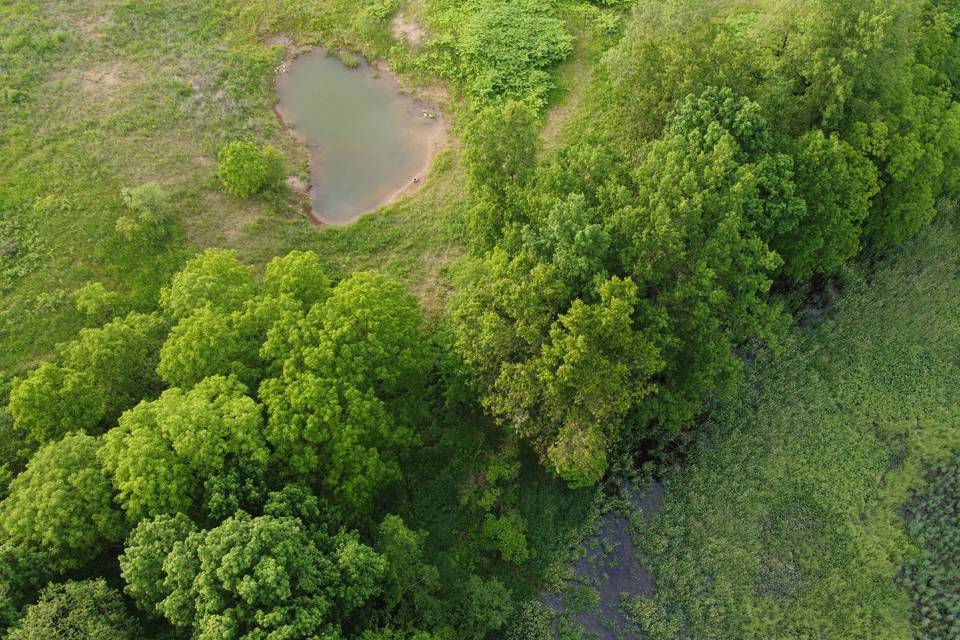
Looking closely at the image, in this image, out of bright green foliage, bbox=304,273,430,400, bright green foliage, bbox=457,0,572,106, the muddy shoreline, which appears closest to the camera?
bright green foliage, bbox=304,273,430,400

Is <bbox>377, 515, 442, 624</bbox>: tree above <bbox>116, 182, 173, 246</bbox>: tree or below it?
below

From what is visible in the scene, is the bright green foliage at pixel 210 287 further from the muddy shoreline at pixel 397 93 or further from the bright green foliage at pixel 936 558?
the bright green foliage at pixel 936 558

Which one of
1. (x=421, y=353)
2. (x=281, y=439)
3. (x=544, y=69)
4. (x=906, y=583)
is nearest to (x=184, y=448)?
(x=281, y=439)

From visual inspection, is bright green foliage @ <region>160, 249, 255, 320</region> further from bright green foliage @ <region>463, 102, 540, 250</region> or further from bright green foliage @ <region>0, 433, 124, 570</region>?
bright green foliage @ <region>463, 102, 540, 250</region>

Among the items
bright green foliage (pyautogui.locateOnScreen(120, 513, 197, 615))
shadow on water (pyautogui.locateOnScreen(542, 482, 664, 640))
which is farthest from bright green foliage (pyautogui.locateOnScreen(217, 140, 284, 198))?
shadow on water (pyautogui.locateOnScreen(542, 482, 664, 640))

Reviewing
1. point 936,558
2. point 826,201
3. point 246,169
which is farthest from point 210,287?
point 936,558

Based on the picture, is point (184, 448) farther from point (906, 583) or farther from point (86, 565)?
point (906, 583)

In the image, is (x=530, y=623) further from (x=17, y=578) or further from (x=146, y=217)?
(x=146, y=217)
